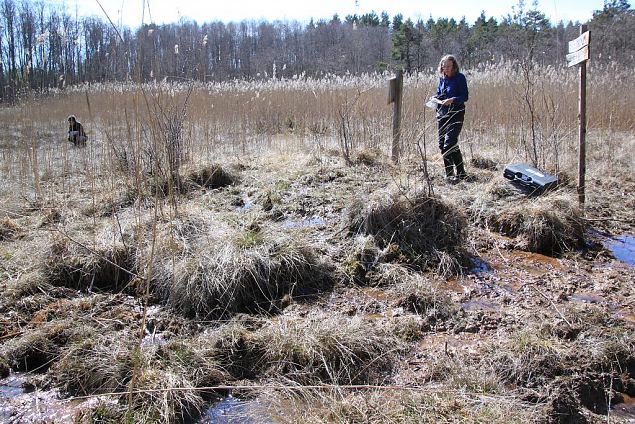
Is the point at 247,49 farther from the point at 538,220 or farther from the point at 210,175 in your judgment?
the point at 538,220

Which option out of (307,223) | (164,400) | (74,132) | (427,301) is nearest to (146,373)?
(164,400)

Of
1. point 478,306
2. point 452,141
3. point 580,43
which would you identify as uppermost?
point 580,43

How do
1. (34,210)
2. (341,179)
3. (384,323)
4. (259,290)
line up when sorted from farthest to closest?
1. (341,179)
2. (34,210)
3. (259,290)
4. (384,323)

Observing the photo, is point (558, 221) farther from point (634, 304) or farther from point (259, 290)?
point (259, 290)

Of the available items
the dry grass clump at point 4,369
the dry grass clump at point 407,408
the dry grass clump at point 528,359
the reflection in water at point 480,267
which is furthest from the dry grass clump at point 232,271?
the dry grass clump at point 528,359

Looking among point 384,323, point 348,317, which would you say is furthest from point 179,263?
point 384,323

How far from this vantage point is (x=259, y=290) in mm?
3689

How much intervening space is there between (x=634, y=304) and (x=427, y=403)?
6.55 feet

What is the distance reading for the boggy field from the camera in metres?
2.47

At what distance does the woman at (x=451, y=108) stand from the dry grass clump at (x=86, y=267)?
3771 mm

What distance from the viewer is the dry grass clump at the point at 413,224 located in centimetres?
432

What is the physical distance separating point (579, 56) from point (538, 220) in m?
1.66

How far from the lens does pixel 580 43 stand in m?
4.77

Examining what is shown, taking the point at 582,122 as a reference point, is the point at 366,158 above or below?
below
